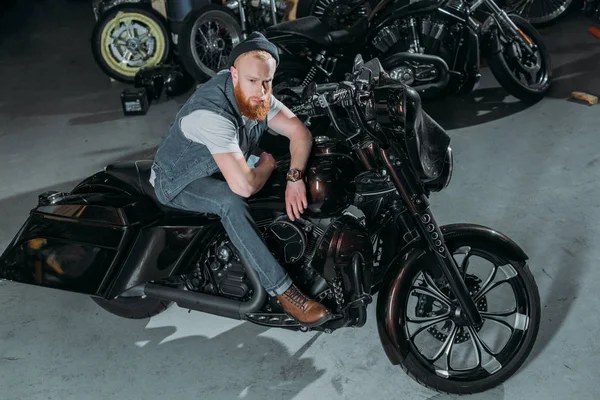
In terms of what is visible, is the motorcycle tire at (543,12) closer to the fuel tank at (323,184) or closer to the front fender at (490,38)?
the front fender at (490,38)

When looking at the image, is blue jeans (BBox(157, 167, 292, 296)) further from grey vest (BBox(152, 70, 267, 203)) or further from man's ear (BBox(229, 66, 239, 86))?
man's ear (BBox(229, 66, 239, 86))

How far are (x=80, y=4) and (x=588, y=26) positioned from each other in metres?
6.66

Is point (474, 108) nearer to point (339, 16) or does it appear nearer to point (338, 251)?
point (339, 16)

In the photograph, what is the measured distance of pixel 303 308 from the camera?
2.72m

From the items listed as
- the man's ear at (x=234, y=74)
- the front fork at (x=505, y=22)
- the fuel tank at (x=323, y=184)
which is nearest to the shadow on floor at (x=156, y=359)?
the fuel tank at (x=323, y=184)

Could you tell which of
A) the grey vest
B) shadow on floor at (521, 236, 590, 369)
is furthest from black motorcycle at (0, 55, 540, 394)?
shadow on floor at (521, 236, 590, 369)

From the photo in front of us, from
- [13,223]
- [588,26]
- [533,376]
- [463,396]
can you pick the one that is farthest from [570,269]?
[588,26]

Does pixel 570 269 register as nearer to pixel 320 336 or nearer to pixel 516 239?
pixel 516 239

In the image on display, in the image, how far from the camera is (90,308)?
11.6ft

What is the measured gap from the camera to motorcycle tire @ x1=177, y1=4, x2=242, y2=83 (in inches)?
247

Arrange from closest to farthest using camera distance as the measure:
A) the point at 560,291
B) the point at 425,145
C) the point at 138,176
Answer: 1. the point at 425,145
2. the point at 138,176
3. the point at 560,291

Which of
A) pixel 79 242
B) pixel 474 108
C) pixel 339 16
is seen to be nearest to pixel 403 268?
pixel 79 242

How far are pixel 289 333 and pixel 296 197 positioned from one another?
3.00 ft

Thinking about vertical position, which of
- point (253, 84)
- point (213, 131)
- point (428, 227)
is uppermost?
point (253, 84)
